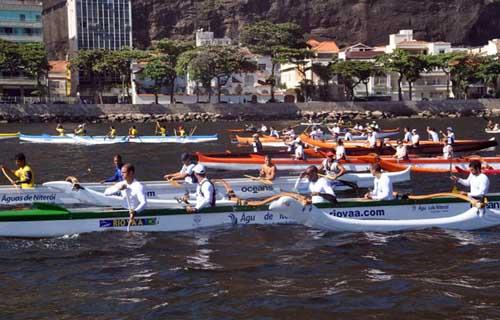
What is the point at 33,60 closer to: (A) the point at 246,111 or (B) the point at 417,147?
(A) the point at 246,111

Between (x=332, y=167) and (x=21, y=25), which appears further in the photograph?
(x=21, y=25)

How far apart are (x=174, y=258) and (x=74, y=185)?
719 cm

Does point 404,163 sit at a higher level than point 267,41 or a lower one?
lower

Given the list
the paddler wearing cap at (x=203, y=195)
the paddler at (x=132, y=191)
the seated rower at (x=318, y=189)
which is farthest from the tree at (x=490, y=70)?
the paddler at (x=132, y=191)

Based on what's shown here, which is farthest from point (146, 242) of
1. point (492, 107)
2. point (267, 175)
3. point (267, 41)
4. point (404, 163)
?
point (267, 41)

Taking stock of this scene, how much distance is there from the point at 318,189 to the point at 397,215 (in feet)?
8.02

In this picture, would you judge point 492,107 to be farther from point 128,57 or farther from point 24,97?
point 24,97

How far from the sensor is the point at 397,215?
65.5 ft

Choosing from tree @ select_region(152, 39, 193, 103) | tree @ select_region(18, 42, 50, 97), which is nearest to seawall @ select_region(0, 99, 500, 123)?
tree @ select_region(18, 42, 50, 97)

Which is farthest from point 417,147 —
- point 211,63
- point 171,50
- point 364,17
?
point 364,17

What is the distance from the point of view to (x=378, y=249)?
1798 cm

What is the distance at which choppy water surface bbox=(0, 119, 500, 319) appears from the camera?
1353 cm

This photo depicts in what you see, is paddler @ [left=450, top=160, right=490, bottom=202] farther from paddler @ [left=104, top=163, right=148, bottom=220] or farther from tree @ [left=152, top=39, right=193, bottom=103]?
tree @ [left=152, top=39, right=193, bottom=103]

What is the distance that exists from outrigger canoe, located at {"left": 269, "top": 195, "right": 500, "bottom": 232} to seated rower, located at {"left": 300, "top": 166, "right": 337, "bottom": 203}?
27cm
